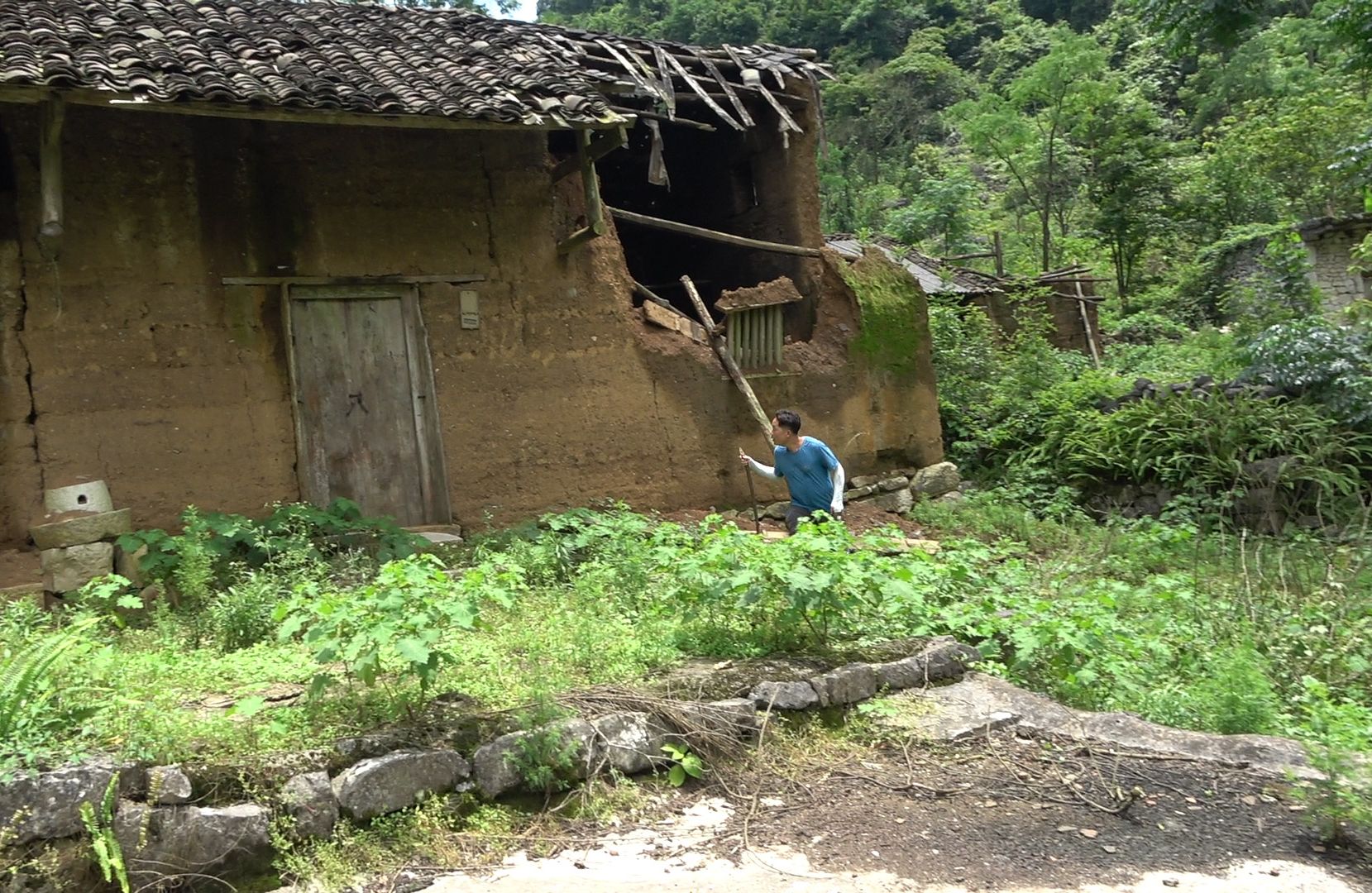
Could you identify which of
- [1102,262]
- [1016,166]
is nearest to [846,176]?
[1016,166]

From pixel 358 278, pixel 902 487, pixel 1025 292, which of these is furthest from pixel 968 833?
pixel 1025 292

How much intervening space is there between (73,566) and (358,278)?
2857 mm

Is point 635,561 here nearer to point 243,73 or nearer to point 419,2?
point 243,73

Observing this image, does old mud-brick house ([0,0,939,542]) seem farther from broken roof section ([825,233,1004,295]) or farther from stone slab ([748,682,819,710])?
broken roof section ([825,233,1004,295])

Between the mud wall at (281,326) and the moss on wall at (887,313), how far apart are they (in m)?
1.41

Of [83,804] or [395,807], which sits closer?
[83,804]

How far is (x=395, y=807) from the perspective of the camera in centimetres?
359

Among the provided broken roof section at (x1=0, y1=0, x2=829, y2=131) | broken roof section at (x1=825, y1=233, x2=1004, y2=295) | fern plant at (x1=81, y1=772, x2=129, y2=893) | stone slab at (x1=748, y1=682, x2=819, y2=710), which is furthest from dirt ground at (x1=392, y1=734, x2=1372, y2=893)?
broken roof section at (x1=825, y1=233, x2=1004, y2=295)

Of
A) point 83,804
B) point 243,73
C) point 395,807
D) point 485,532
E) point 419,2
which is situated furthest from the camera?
point 419,2

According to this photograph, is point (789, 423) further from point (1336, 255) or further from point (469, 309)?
point (1336, 255)

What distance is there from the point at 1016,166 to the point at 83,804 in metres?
25.0

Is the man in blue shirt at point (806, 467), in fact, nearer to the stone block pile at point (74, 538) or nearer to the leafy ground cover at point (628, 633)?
the leafy ground cover at point (628, 633)

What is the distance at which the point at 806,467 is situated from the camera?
274 inches

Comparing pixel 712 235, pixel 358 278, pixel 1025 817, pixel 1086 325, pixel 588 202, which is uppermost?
pixel 588 202
